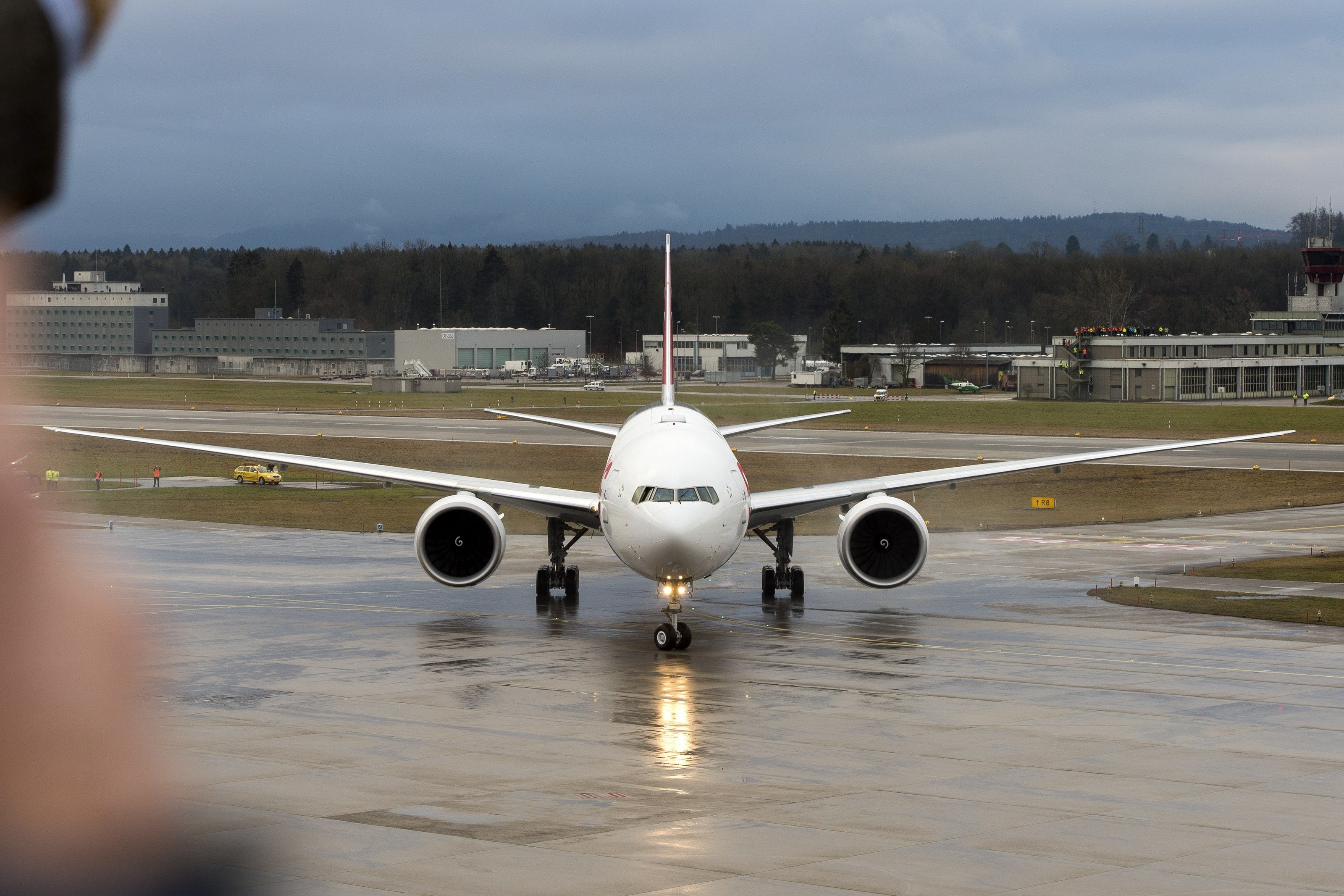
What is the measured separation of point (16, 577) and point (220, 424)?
94.9 metres

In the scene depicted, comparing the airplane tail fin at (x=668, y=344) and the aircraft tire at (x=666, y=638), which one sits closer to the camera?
the aircraft tire at (x=666, y=638)

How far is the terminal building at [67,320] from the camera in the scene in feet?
6.47

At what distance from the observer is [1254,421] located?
99.6 metres

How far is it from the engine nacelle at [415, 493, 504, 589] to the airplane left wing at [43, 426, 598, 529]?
1.35 m

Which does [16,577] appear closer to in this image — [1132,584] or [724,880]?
[724,880]

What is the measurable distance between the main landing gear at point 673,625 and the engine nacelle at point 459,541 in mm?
5016

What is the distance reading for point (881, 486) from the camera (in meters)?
34.4

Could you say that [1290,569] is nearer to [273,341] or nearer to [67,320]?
[67,320]

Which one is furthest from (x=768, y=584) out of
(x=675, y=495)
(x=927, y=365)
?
(x=927, y=365)

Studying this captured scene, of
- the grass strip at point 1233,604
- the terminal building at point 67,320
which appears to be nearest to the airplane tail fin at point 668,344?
the grass strip at point 1233,604

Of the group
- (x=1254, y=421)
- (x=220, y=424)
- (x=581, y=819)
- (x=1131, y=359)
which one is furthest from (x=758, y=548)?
(x=1131, y=359)

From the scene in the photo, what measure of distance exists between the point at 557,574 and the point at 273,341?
150 metres

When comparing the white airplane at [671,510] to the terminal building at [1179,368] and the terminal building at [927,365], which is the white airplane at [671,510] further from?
the terminal building at [927,365]

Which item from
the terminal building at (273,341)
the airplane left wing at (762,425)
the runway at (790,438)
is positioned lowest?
the runway at (790,438)
